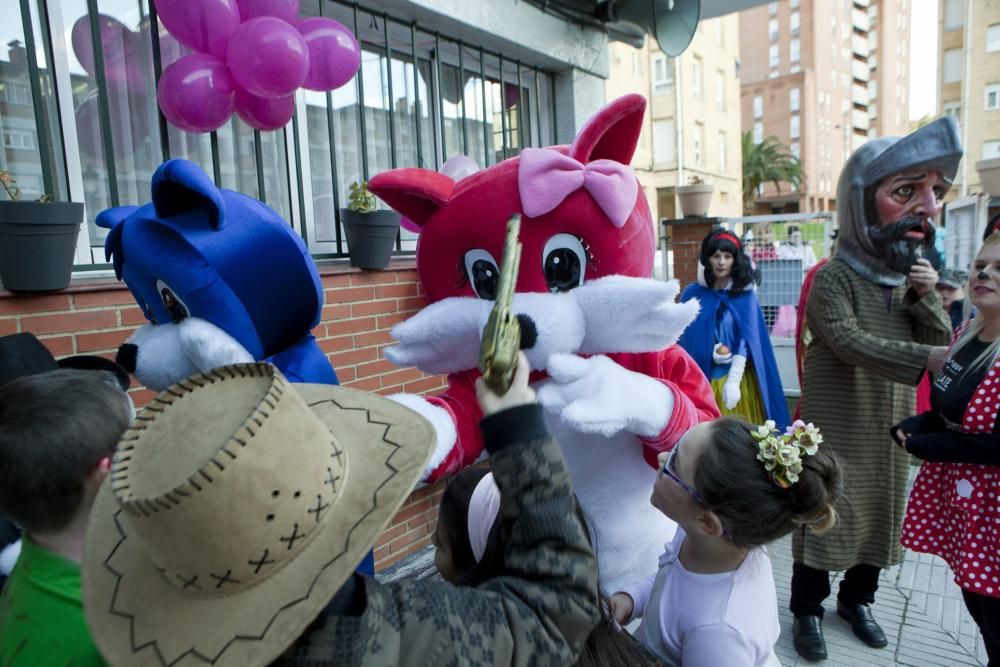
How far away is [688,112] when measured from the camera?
26.7 meters

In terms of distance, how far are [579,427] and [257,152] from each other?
2.59 m

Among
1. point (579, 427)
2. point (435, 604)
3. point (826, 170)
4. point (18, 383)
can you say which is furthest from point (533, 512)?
point (826, 170)

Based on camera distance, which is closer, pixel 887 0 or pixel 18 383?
pixel 18 383

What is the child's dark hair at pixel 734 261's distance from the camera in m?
4.42

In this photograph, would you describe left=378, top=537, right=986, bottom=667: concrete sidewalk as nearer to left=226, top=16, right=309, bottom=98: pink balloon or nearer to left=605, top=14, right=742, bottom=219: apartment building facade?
left=226, top=16, right=309, bottom=98: pink balloon

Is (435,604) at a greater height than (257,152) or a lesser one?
lesser

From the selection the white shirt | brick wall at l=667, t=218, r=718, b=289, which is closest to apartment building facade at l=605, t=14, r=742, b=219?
brick wall at l=667, t=218, r=718, b=289

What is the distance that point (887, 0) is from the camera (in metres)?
61.2

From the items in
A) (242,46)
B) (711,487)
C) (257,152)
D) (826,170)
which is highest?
(826,170)

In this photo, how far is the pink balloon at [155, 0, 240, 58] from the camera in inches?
99.7

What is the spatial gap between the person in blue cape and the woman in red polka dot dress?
65.3 inches

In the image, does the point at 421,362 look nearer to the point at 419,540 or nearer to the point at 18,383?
the point at 18,383

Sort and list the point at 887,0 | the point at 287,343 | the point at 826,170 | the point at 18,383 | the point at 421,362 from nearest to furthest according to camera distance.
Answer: the point at 18,383 < the point at 421,362 < the point at 287,343 < the point at 826,170 < the point at 887,0

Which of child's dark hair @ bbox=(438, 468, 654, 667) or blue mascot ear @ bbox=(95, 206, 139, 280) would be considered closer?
child's dark hair @ bbox=(438, 468, 654, 667)
